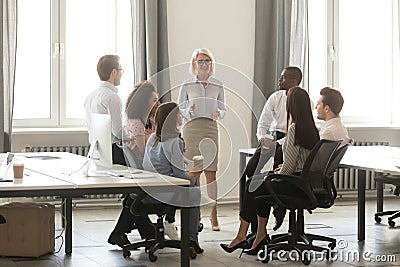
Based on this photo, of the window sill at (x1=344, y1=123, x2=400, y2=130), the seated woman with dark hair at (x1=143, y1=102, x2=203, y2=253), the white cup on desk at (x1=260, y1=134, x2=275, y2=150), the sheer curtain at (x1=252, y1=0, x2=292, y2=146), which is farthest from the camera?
the window sill at (x1=344, y1=123, x2=400, y2=130)

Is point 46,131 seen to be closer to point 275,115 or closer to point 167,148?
point 275,115

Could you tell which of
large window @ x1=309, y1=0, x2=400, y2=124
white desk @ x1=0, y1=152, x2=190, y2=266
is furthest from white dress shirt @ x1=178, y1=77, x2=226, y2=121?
large window @ x1=309, y1=0, x2=400, y2=124

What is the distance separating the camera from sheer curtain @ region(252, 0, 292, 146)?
864 centimetres

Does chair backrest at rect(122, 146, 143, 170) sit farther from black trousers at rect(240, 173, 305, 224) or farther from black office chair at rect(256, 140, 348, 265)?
black office chair at rect(256, 140, 348, 265)

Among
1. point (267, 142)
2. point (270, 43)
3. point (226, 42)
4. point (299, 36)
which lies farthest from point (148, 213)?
point (299, 36)

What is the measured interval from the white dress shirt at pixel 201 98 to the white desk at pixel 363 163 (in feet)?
1.51

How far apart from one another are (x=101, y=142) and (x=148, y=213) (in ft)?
2.23

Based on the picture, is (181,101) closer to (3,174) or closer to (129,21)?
(129,21)

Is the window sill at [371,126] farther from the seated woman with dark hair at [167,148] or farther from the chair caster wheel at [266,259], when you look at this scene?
the seated woman with dark hair at [167,148]

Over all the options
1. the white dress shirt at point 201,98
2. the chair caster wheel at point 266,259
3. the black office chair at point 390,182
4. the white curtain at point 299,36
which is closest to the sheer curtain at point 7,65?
the white dress shirt at point 201,98

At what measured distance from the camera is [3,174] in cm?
505

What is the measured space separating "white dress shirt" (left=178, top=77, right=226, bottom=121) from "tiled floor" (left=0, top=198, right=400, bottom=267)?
39.9 inches

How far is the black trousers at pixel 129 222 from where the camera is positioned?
20.4 ft

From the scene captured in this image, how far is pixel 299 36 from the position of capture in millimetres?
8789
